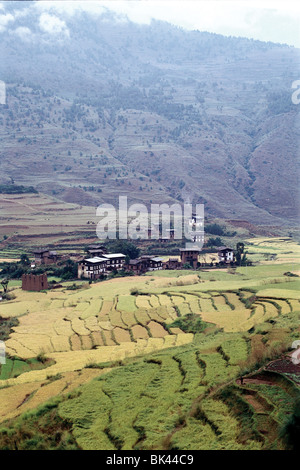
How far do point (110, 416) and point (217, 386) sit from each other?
2346 mm

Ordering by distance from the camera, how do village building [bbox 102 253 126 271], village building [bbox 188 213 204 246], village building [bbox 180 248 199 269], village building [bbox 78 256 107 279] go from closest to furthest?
1. village building [bbox 78 256 107 279]
2. village building [bbox 102 253 126 271]
3. village building [bbox 180 248 199 269]
4. village building [bbox 188 213 204 246]

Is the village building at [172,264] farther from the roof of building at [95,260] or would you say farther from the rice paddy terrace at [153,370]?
the rice paddy terrace at [153,370]

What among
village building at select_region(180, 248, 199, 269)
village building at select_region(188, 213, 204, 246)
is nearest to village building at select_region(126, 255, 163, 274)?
village building at select_region(180, 248, 199, 269)

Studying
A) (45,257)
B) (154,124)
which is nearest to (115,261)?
(45,257)

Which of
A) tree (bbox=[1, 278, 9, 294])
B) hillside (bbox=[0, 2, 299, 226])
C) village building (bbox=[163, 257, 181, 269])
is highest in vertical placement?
hillside (bbox=[0, 2, 299, 226])

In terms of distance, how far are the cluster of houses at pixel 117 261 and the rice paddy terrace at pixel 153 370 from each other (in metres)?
8.81

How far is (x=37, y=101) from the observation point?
124188mm

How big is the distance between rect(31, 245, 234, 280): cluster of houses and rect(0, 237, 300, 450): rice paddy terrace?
8.81m

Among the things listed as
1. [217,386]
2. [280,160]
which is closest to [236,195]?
[280,160]

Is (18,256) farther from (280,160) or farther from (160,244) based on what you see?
(280,160)

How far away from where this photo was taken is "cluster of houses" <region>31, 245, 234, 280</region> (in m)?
36.3

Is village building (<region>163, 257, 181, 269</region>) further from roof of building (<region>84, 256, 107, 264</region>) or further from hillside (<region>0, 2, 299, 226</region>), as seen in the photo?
hillside (<region>0, 2, 299, 226</region>)

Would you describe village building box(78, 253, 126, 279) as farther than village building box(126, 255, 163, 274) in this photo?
No

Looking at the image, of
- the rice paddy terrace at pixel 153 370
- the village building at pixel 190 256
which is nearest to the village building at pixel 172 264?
the village building at pixel 190 256
